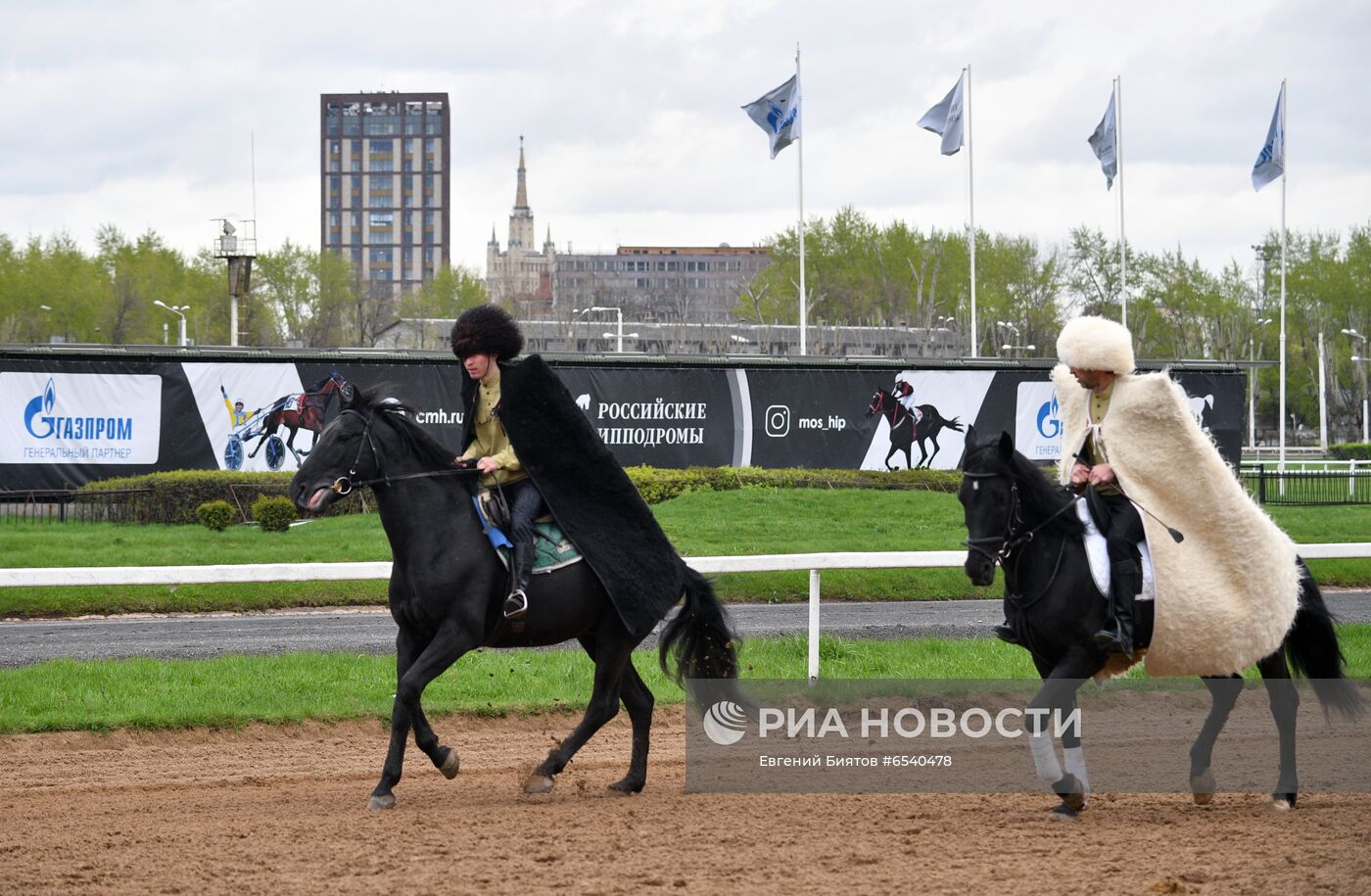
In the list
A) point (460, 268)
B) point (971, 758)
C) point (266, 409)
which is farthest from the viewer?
point (460, 268)

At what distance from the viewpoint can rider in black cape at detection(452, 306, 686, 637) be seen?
8.18m

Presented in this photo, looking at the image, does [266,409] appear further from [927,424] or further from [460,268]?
[460,268]

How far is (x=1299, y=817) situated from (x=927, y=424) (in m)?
23.9

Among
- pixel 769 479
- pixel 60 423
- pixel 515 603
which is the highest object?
pixel 60 423

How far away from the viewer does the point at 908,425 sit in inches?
1220

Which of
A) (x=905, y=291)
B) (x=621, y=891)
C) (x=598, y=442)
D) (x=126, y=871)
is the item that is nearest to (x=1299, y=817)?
(x=621, y=891)

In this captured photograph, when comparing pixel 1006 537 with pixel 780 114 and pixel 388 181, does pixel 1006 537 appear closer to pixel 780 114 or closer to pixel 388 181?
pixel 780 114

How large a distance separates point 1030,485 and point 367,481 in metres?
3.62

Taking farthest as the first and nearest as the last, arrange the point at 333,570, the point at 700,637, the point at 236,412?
1. the point at 236,412
2. the point at 333,570
3. the point at 700,637

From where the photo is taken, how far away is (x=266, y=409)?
27766 mm

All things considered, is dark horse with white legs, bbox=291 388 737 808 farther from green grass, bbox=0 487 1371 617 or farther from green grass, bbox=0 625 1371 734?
green grass, bbox=0 487 1371 617

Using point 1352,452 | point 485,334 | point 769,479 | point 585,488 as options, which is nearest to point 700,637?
point 585,488

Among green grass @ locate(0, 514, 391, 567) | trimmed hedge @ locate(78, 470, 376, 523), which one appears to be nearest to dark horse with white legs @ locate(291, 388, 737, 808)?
green grass @ locate(0, 514, 391, 567)

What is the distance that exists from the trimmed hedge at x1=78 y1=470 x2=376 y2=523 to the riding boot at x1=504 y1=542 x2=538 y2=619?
1720 cm
